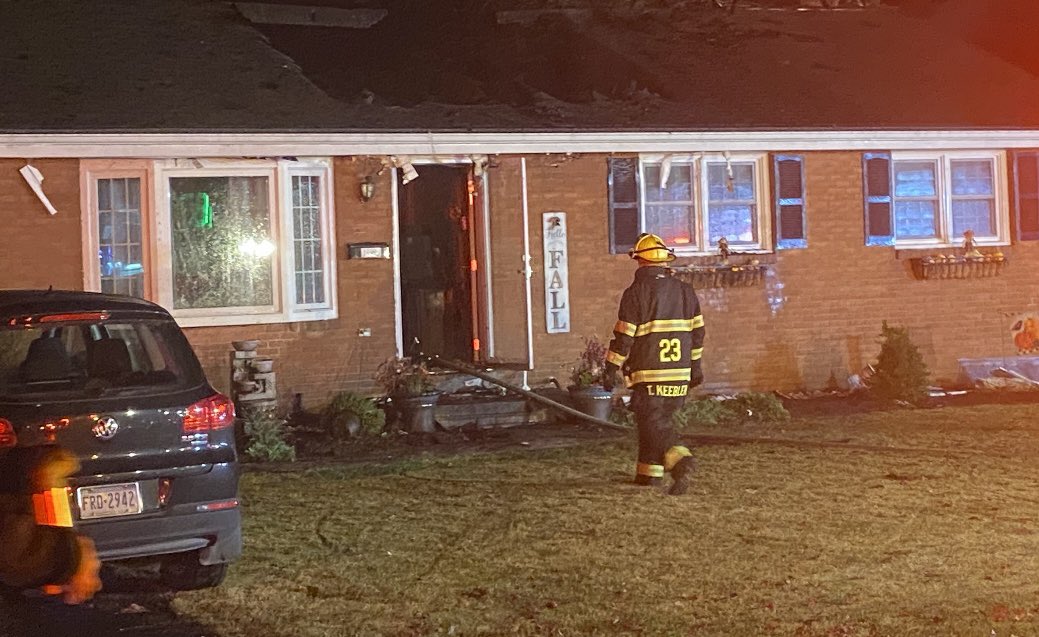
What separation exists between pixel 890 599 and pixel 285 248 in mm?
7741

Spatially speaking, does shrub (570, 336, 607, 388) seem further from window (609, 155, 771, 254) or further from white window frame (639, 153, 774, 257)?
white window frame (639, 153, 774, 257)

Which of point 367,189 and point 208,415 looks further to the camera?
point 367,189

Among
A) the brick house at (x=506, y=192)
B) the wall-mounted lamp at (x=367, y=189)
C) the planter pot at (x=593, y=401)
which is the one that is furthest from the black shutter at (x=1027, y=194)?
the wall-mounted lamp at (x=367, y=189)

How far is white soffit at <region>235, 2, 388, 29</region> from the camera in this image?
14289 mm

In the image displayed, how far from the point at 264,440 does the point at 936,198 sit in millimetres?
8313

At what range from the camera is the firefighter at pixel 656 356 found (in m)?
8.31

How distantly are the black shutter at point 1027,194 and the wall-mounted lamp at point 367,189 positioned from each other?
7554 mm

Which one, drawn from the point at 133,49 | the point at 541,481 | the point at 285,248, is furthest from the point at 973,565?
the point at 133,49

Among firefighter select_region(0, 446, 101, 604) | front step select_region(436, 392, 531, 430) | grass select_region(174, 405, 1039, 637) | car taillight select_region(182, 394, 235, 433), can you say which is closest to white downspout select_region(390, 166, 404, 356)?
front step select_region(436, 392, 531, 430)

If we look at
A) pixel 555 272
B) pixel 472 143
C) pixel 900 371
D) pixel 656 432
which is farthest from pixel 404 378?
pixel 900 371

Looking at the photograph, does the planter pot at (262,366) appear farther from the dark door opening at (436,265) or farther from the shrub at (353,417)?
the dark door opening at (436,265)

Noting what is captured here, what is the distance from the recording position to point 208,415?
5961 mm

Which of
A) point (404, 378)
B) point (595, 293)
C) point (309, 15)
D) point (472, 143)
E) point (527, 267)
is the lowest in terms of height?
point (404, 378)

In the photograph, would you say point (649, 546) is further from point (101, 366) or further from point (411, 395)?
point (411, 395)
